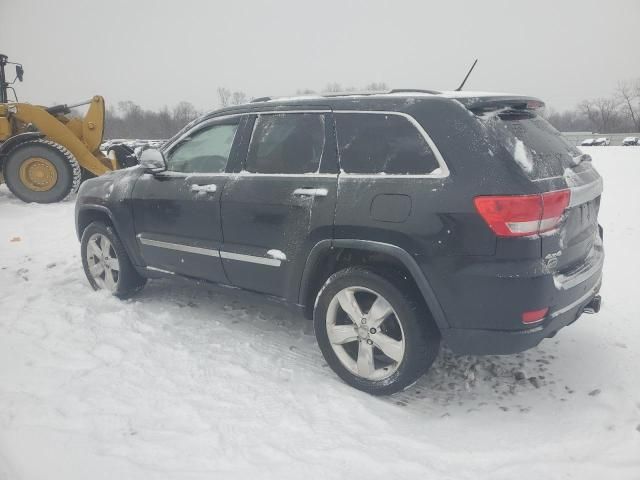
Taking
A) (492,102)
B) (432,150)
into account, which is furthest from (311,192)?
(492,102)

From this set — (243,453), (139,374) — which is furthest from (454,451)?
(139,374)

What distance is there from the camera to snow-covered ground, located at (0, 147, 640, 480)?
7.74 ft

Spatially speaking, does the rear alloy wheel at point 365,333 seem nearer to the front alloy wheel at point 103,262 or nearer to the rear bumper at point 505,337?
the rear bumper at point 505,337

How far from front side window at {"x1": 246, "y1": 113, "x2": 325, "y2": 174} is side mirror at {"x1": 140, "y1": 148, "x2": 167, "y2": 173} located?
2.98 feet

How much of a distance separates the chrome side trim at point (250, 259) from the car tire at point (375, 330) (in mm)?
444

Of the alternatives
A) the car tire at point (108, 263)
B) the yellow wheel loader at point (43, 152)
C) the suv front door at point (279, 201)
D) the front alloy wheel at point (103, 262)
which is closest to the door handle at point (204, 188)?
the suv front door at point (279, 201)

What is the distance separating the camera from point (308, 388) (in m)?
3.08

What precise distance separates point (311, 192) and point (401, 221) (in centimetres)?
69

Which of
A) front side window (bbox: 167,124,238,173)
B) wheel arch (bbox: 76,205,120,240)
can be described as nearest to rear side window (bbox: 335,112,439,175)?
front side window (bbox: 167,124,238,173)

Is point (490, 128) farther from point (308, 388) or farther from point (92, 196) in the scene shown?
point (92, 196)

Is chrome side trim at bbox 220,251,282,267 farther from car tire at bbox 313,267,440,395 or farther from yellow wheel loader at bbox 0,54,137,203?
yellow wheel loader at bbox 0,54,137,203

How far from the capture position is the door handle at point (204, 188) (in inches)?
142

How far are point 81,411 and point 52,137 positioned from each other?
30.0 ft

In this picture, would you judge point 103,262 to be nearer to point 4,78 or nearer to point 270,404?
point 270,404
